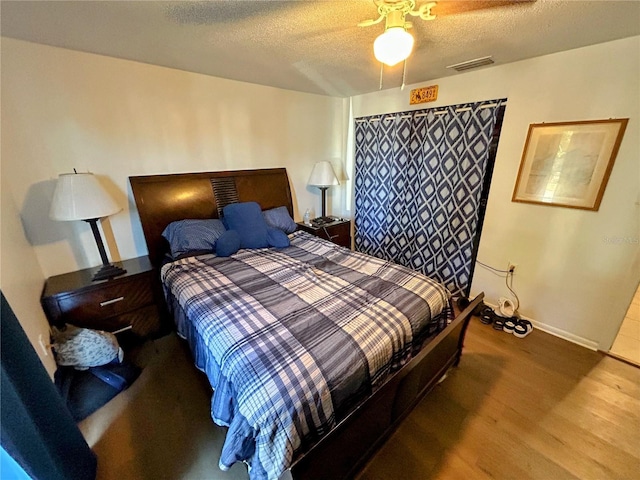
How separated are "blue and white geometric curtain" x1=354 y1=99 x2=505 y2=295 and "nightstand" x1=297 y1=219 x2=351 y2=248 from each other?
36cm

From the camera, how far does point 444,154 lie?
8.58ft

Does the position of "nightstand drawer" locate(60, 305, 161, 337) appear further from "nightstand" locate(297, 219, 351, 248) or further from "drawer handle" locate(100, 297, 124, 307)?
"nightstand" locate(297, 219, 351, 248)

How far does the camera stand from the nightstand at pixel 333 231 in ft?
10.0

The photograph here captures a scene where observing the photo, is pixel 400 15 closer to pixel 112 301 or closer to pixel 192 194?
pixel 192 194

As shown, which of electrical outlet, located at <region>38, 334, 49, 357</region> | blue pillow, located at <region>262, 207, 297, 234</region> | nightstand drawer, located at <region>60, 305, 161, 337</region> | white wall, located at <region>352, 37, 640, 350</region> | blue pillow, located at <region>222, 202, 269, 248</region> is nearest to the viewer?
electrical outlet, located at <region>38, 334, 49, 357</region>

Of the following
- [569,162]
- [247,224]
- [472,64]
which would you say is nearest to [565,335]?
[569,162]

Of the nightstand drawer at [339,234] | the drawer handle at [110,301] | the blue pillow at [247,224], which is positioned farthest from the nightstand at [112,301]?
the nightstand drawer at [339,234]

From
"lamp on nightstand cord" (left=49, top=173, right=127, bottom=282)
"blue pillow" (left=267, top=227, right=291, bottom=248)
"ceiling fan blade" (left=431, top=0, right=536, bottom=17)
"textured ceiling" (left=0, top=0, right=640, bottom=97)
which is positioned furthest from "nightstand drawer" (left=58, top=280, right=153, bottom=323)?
"ceiling fan blade" (left=431, top=0, right=536, bottom=17)

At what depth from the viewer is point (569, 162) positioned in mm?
1977

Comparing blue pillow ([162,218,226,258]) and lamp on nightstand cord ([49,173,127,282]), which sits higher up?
lamp on nightstand cord ([49,173,127,282])

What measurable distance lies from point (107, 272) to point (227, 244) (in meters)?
0.88

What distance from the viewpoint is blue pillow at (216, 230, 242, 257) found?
219 centimetres

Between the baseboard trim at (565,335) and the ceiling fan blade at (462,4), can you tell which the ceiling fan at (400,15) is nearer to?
the ceiling fan blade at (462,4)

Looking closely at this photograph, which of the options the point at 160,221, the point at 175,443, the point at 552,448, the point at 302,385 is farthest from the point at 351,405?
the point at 160,221
